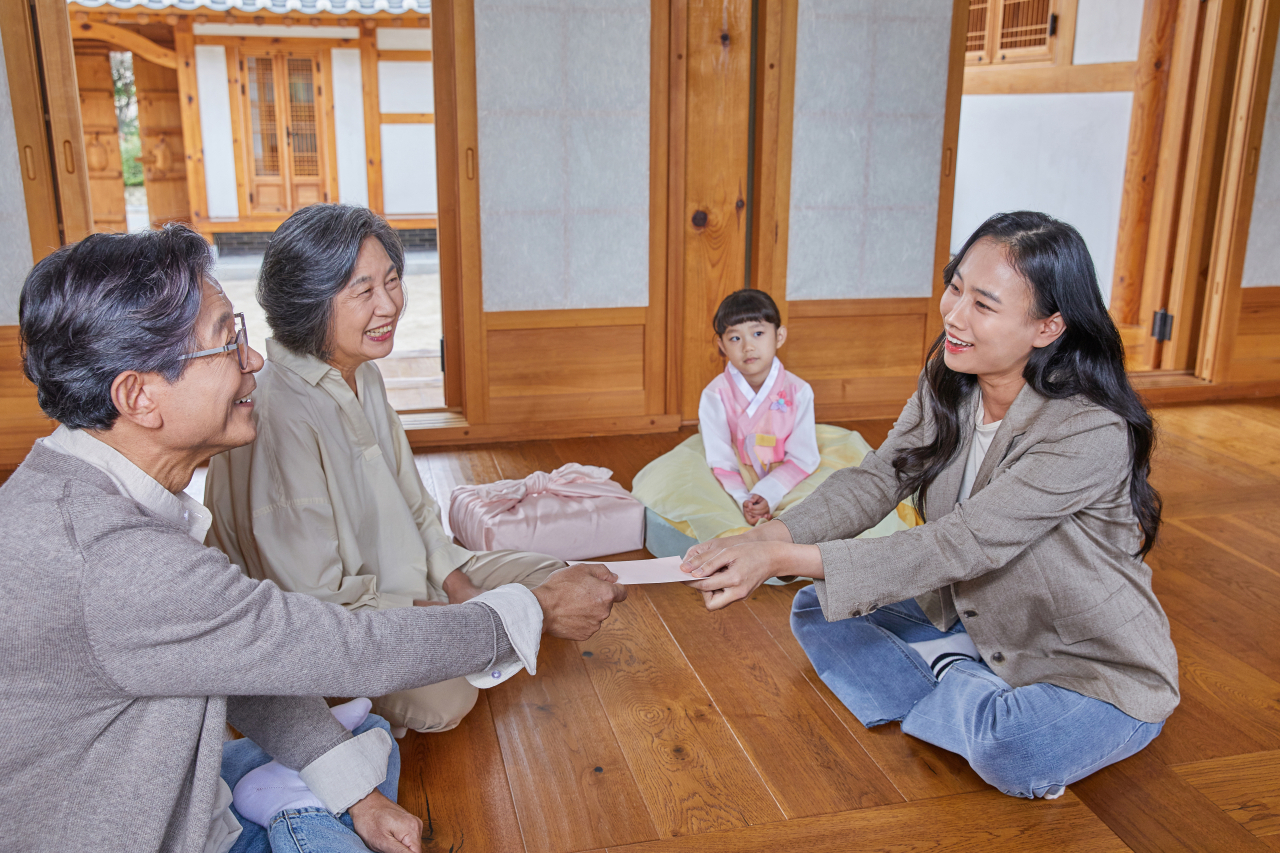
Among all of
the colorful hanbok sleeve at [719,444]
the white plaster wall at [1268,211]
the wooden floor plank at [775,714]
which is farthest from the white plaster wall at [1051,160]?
the wooden floor plank at [775,714]

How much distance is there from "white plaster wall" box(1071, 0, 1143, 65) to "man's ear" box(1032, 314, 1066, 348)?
180 inches

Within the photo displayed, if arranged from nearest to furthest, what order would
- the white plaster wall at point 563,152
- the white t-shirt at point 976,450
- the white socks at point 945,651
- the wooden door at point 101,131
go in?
the white t-shirt at point 976,450 < the white socks at point 945,651 < the white plaster wall at point 563,152 < the wooden door at point 101,131

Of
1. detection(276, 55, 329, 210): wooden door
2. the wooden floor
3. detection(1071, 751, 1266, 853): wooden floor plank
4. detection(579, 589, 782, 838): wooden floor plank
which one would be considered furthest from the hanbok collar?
detection(276, 55, 329, 210): wooden door

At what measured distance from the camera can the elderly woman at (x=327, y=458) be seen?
189 cm

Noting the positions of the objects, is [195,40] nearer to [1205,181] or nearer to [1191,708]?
[1205,181]

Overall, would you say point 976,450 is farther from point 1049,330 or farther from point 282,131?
point 282,131

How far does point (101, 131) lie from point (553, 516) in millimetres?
9297

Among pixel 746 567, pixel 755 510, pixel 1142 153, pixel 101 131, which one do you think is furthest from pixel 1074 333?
pixel 101 131

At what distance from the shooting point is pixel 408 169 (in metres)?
10.4

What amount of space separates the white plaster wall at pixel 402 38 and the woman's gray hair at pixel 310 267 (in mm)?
8900

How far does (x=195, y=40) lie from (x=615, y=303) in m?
7.80

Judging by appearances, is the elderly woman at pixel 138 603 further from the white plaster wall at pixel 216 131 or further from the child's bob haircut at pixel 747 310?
the white plaster wall at pixel 216 131

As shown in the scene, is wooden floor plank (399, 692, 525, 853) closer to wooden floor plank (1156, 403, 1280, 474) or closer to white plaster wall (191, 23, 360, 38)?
wooden floor plank (1156, 403, 1280, 474)

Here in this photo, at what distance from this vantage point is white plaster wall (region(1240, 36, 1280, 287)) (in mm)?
4457
